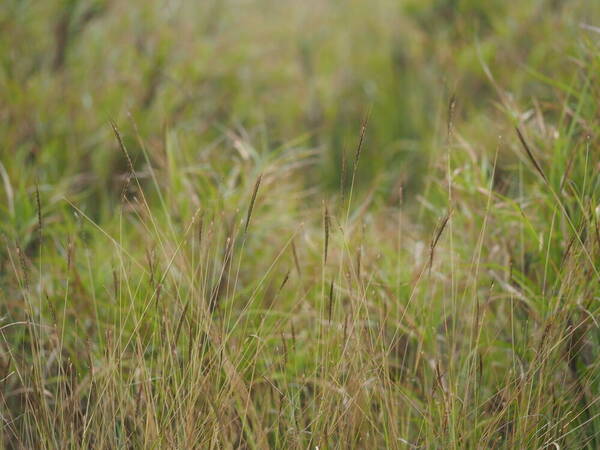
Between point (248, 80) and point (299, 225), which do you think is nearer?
point (299, 225)

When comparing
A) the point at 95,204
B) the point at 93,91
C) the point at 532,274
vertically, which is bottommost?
the point at 95,204

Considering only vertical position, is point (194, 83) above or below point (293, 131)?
above

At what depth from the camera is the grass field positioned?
1.34 metres

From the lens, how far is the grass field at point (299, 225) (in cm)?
134

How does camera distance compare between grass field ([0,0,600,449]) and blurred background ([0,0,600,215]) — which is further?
blurred background ([0,0,600,215])

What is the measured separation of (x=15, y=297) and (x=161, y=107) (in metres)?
1.53

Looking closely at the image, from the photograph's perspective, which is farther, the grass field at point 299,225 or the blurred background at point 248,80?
the blurred background at point 248,80

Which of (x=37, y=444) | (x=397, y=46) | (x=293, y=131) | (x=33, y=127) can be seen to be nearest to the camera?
(x=37, y=444)

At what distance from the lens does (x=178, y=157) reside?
8.38 ft

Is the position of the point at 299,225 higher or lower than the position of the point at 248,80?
higher

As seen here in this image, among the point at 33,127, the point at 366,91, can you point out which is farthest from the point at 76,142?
the point at 366,91

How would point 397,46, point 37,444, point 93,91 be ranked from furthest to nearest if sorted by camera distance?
1. point 397,46
2. point 93,91
3. point 37,444

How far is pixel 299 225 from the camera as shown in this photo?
1391 millimetres

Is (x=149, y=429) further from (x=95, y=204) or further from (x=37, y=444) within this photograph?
(x=95, y=204)
